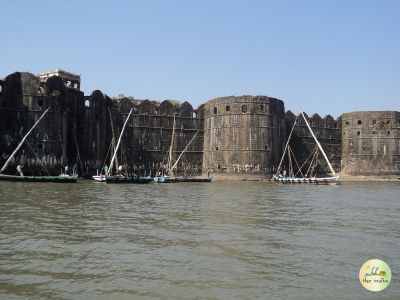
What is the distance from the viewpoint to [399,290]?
28.2ft

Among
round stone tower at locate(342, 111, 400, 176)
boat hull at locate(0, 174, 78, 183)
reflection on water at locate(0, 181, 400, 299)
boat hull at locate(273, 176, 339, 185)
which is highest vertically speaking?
round stone tower at locate(342, 111, 400, 176)

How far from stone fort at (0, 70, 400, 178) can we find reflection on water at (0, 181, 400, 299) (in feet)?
81.1

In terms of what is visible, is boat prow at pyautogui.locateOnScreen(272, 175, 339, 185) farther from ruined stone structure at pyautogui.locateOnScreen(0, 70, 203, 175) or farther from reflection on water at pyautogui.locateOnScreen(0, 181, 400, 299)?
reflection on water at pyautogui.locateOnScreen(0, 181, 400, 299)

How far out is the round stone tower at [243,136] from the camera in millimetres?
53125

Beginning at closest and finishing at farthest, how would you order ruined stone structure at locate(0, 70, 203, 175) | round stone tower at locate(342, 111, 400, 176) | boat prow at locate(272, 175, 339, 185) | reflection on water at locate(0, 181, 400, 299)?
reflection on water at locate(0, 181, 400, 299) < ruined stone structure at locate(0, 70, 203, 175) < boat prow at locate(272, 175, 339, 185) < round stone tower at locate(342, 111, 400, 176)

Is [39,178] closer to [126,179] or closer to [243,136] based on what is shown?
[126,179]

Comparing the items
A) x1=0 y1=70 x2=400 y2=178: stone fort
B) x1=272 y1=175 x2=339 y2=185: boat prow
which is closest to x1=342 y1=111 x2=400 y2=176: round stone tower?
x1=0 y1=70 x2=400 y2=178: stone fort

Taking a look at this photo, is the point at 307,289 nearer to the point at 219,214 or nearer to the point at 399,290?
the point at 399,290

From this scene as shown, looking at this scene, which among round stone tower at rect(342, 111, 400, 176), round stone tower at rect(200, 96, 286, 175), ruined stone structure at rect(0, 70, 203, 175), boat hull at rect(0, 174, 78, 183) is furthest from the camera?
round stone tower at rect(342, 111, 400, 176)

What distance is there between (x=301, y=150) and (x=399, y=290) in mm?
52278

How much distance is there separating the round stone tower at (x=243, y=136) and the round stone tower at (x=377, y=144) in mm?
13953

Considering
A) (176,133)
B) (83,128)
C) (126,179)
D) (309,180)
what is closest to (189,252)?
(126,179)

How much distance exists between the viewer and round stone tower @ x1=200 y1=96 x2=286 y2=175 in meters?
53.1

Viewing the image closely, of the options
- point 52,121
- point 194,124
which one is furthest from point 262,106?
point 52,121
